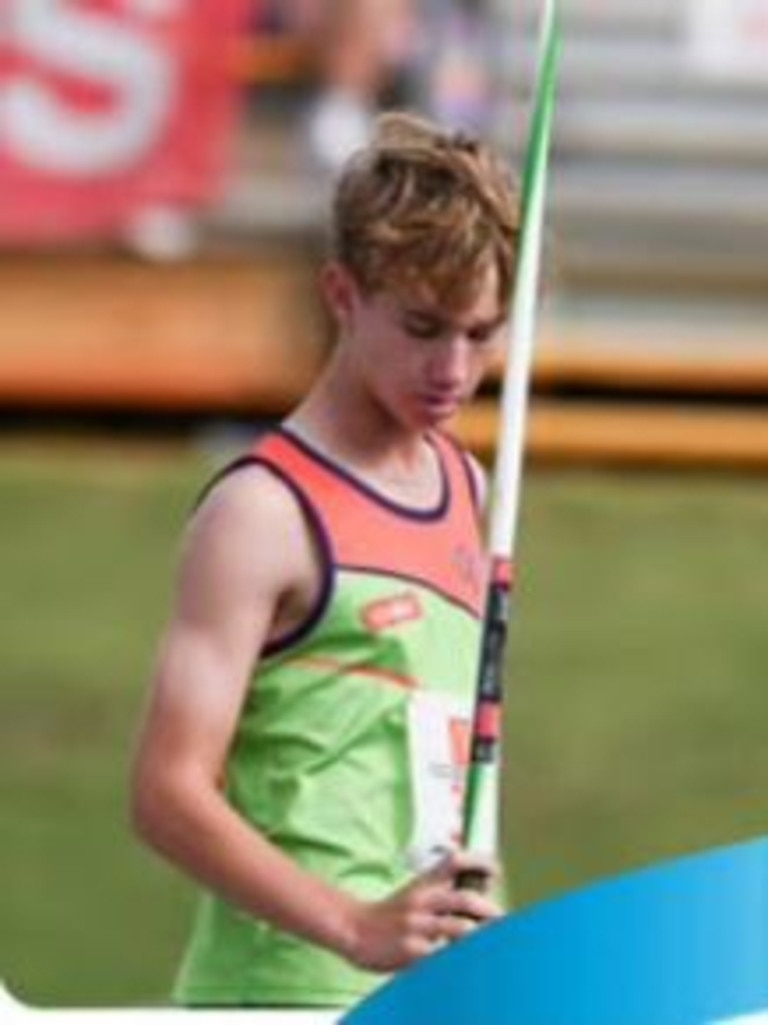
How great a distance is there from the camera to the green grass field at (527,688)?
7723mm

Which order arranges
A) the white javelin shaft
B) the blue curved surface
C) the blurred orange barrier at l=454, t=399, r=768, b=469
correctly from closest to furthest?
the blue curved surface → the white javelin shaft → the blurred orange barrier at l=454, t=399, r=768, b=469

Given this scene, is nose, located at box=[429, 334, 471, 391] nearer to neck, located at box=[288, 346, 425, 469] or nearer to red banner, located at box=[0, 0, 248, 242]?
neck, located at box=[288, 346, 425, 469]

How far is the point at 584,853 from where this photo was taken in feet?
26.3

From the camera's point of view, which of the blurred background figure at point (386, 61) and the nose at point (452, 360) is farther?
the blurred background figure at point (386, 61)

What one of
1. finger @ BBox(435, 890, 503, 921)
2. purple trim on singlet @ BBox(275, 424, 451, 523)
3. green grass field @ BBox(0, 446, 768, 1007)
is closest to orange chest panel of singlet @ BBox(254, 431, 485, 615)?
purple trim on singlet @ BBox(275, 424, 451, 523)

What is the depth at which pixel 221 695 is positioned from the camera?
13.5 ft

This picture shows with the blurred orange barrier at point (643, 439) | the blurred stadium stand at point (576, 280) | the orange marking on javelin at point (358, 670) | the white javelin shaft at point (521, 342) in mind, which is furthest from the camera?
the blurred stadium stand at point (576, 280)

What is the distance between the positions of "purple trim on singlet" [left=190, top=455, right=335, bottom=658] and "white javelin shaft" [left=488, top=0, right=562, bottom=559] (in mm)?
410

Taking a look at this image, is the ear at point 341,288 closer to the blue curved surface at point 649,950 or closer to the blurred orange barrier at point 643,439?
the blue curved surface at point 649,950

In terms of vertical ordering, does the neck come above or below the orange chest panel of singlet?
above

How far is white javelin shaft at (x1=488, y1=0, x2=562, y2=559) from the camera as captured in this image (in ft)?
12.1

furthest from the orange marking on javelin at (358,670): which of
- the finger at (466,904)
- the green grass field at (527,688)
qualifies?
the green grass field at (527,688)

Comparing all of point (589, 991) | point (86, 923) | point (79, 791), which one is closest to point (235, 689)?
point (589, 991)

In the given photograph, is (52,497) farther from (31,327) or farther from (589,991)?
(589,991)
